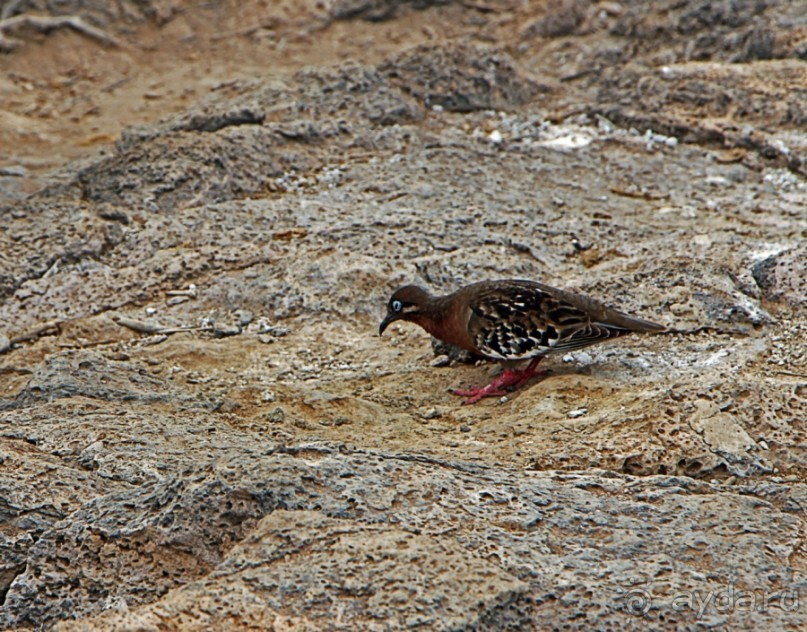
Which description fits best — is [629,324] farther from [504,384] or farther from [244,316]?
[244,316]

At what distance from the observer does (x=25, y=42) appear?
1266cm

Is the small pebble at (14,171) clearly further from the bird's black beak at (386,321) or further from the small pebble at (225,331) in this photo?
the bird's black beak at (386,321)

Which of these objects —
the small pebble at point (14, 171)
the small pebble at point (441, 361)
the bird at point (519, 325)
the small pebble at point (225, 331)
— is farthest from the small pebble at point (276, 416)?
the small pebble at point (14, 171)

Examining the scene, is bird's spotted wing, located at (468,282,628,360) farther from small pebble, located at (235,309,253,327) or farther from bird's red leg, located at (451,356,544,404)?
small pebble, located at (235,309,253,327)

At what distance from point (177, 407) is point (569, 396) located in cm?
198

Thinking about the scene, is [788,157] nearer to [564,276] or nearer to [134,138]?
[564,276]

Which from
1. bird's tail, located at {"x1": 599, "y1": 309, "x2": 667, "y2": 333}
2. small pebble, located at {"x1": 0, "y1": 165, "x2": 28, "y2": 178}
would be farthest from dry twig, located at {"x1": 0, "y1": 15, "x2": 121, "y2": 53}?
bird's tail, located at {"x1": 599, "y1": 309, "x2": 667, "y2": 333}

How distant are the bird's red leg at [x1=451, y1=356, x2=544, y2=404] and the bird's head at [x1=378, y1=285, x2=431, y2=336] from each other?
1.97 feet

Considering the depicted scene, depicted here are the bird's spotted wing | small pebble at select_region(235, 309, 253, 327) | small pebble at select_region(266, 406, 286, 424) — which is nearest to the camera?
small pebble at select_region(266, 406, 286, 424)

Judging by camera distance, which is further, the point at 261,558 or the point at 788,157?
the point at 788,157

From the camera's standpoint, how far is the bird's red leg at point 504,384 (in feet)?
20.3

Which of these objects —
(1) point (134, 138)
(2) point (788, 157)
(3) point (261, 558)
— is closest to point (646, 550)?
(3) point (261, 558)

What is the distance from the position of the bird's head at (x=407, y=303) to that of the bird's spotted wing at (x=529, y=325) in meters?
0.39

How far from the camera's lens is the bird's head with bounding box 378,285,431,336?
6656 mm
